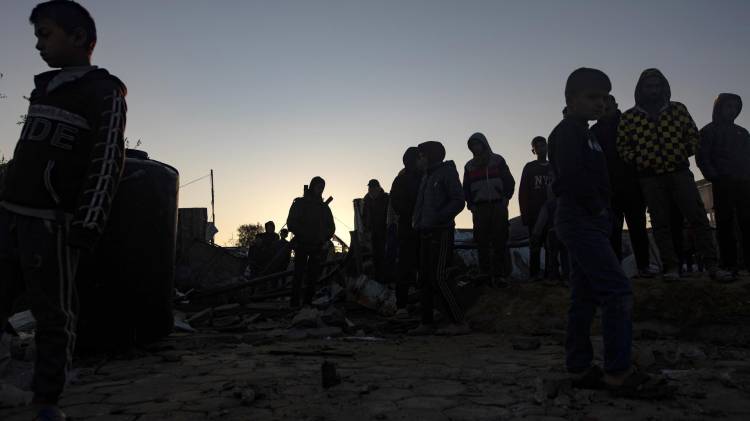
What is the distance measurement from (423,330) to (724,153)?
3386 millimetres

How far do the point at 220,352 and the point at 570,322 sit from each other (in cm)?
287

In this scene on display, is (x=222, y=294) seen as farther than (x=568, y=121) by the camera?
A: Yes

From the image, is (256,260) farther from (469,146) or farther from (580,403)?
(580,403)

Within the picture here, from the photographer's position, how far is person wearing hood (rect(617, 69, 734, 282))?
15.1 ft

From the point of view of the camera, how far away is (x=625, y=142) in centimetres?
491

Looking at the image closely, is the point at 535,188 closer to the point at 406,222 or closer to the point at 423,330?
the point at 406,222

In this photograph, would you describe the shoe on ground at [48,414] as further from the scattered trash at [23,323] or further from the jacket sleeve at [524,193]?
the jacket sleeve at [524,193]

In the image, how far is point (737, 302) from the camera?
412 centimetres

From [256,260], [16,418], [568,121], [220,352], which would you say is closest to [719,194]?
[568,121]

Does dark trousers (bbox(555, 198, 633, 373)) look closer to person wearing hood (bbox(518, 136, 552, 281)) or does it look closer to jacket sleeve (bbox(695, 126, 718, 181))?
jacket sleeve (bbox(695, 126, 718, 181))

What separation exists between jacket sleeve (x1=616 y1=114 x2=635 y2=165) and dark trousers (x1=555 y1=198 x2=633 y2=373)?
254cm

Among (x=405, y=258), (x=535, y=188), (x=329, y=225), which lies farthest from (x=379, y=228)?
(x=535, y=188)

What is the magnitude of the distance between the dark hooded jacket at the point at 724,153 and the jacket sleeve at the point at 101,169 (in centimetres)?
509

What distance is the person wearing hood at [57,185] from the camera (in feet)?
6.85
